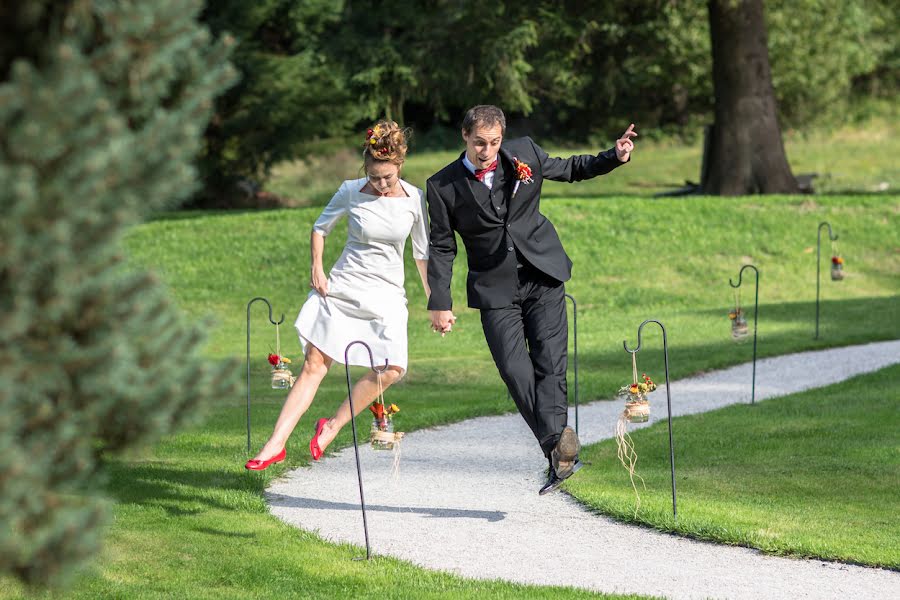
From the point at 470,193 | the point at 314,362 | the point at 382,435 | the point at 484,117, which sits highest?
the point at 484,117

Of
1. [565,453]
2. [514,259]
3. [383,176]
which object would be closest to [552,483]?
[565,453]

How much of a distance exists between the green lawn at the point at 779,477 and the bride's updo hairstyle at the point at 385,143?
232cm

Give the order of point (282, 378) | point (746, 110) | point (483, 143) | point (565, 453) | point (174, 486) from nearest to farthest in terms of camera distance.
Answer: point (565, 453) → point (483, 143) → point (174, 486) → point (282, 378) → point (746, 110)

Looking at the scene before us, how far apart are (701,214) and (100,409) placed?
20.3m

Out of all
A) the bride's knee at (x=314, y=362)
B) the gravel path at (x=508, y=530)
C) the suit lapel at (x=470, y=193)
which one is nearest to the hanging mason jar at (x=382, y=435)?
the gravel path at (x=508, y=530)

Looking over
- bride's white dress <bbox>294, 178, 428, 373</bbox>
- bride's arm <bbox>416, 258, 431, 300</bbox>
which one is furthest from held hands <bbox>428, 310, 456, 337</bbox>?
bride's white dress <bbox>294, 178, 428, 373</bbox>

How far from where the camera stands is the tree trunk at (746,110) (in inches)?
984

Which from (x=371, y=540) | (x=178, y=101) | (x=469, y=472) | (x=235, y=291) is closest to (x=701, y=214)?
(x=235, y=291)

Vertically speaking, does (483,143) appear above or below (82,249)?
above

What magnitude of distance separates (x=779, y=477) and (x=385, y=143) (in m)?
3.39

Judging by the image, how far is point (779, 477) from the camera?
8305mm

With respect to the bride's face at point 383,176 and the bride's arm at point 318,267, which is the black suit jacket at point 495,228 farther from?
the bride's arm at point 318,267

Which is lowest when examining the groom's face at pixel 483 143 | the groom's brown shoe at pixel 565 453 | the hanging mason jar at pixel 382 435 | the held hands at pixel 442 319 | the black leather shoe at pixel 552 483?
the black leather shoe at pixel 552 483

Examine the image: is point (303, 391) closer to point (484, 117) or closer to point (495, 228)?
point (495, 228)
